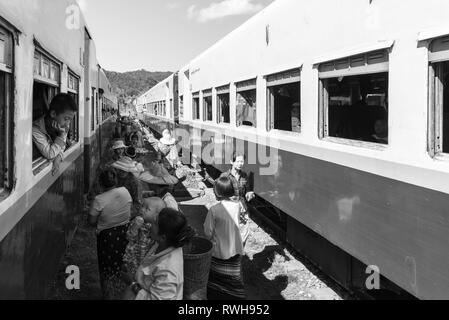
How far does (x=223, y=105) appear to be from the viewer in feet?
26.0

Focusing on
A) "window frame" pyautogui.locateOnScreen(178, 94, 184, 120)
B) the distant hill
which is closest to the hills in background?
the distant hill

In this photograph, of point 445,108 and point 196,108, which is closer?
point 445,108

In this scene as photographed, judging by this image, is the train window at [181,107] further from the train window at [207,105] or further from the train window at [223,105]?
the train window at [223,105]

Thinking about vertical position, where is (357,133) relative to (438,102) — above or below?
below

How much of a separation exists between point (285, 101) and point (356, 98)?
1.51 metres

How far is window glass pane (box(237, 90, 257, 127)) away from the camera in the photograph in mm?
6090

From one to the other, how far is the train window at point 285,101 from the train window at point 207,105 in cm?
355

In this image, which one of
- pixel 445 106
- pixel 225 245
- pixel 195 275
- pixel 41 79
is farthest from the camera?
pixel 225 245

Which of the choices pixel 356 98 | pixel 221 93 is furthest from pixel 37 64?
pixel 221 93

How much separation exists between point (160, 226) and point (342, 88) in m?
2.10

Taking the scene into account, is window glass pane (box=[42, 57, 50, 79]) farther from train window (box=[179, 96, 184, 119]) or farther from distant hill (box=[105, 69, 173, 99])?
distant hill (box=[105, 69, 173, 99])

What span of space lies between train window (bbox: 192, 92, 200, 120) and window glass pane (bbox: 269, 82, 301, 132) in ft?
16.9

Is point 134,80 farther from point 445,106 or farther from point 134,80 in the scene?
point 445,106

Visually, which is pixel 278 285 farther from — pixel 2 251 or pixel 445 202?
pixel 2 251
